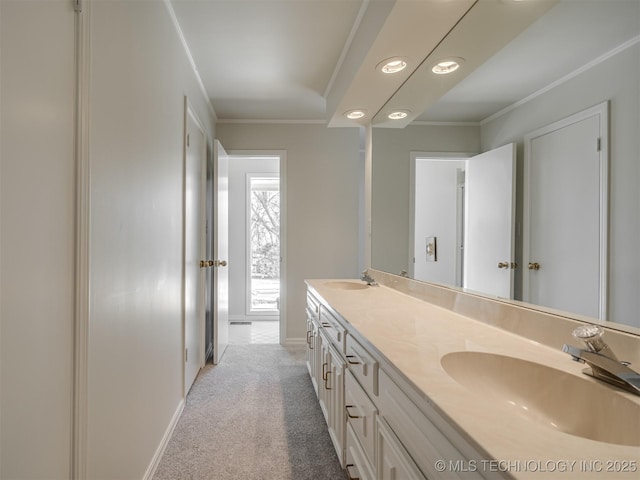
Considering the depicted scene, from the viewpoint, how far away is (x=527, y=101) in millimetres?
1096

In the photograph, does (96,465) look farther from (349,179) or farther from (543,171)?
(349,179)

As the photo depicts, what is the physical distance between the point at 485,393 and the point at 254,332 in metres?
3.71

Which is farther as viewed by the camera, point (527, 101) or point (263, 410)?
point (263, 410)

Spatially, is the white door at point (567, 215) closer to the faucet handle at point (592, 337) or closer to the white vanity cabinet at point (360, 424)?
the faucet handle at point (592, 337)

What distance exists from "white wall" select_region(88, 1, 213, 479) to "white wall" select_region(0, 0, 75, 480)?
4.7 inches

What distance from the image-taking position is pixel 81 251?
38.7 inches

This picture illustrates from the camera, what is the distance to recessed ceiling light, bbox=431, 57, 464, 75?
5.01 ft

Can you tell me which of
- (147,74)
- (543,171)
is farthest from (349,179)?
(543,171)

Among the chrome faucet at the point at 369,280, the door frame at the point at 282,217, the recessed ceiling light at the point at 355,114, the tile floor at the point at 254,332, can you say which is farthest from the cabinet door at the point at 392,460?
the tile floor at the point at 254,332

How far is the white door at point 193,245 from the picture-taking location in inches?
92.4

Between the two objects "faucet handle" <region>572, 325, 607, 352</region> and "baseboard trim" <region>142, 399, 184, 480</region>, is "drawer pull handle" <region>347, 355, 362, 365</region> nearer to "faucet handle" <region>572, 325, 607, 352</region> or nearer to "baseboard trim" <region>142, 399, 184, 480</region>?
"faucet handle" <region>572, 325, 607, 352</region>

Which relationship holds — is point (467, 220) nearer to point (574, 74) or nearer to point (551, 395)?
point (574, 74)

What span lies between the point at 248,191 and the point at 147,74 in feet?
10.6

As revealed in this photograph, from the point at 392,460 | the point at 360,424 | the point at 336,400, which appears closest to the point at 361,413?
the point at 360,424
